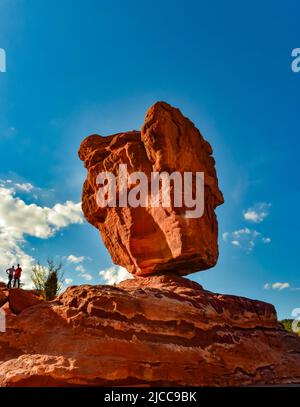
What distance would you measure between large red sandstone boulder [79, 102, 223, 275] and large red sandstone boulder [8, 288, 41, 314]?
536cm

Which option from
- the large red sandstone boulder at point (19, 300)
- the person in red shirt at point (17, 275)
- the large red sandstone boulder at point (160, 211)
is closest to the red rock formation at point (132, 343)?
the large red sandstone boulder at point (19, 300)

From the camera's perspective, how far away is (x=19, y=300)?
29.5 ft

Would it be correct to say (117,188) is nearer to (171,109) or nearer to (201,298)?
(171,109)

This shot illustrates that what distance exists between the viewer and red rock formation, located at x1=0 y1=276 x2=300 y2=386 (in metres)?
7.21

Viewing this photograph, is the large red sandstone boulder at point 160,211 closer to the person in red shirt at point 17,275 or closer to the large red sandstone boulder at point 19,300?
the person in red shirt at point 17,275

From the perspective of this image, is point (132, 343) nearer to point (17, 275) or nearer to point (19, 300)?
point (19, 300)

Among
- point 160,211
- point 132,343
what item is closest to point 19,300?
point 132,343

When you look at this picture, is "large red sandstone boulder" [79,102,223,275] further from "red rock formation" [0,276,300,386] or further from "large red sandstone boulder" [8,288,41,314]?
"large red sandstone boulder" [8,288,41,314]

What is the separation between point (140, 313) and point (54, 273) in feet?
58.2

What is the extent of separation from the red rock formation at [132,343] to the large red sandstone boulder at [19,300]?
0.32 meters
